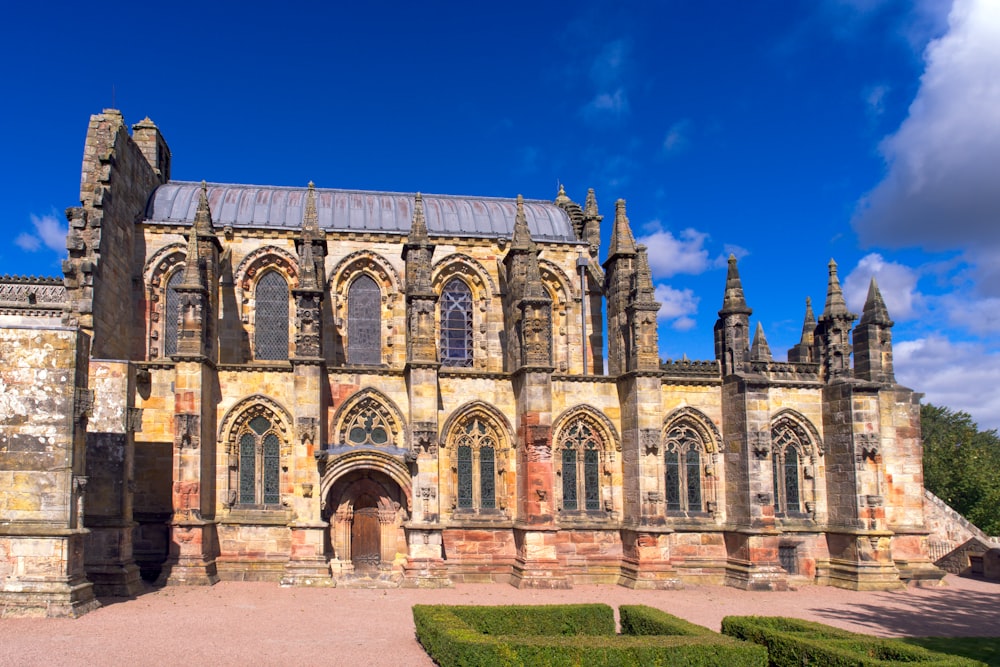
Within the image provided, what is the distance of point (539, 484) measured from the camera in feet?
85.6

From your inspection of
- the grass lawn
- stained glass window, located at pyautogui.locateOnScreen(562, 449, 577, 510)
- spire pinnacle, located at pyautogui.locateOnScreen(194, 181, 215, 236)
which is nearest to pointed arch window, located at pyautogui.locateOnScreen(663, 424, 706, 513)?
stained glass window, located at pyautogui.locateOnScreen(562, 449, 577, 510)

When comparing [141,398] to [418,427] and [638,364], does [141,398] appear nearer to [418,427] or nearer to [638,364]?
[418,427]

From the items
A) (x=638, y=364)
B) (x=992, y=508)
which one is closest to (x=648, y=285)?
(x=638, y=364)

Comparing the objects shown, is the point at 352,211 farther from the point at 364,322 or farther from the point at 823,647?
the point at 823,647

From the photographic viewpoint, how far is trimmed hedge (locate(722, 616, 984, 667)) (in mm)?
13477

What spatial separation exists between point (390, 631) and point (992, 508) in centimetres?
3034

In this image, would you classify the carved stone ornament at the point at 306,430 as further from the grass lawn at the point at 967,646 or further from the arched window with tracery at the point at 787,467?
the grass lawn at the point at 967,646

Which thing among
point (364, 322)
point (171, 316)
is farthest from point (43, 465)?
point (364, 322)

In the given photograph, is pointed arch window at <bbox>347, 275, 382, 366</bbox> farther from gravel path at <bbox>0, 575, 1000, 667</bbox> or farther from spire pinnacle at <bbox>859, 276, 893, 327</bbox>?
spire pinnacle at <bbox>859, 276, 893, 327</bbox>

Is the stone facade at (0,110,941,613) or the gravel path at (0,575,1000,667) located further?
the stone facade at (0,110,941,613)

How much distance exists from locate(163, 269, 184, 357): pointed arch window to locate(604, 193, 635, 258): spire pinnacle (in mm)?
14842

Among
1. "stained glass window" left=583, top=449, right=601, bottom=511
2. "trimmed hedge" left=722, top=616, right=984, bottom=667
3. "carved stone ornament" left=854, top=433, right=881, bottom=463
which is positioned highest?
"carved stone ornament" left=854, top=433, right=881, bottom=463

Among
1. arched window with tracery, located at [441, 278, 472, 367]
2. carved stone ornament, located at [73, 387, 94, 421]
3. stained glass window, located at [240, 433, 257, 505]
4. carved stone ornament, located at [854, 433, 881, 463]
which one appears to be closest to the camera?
carved stone ornament, located at [73, 387, 94, 421]

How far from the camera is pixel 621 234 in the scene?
2959 centimetres
